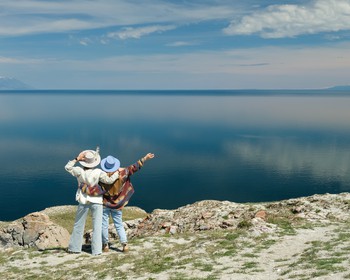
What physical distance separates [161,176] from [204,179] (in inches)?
580

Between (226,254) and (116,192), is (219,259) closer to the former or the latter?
(226,254)

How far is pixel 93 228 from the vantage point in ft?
61.2

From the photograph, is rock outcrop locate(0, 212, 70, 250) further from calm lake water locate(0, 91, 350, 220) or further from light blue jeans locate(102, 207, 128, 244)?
calm lake water locate(0, 91, 350, 220)

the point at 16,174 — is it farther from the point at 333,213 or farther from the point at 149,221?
the point at 333,213

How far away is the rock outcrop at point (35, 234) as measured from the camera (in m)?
29.2

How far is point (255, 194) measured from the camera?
102 metres

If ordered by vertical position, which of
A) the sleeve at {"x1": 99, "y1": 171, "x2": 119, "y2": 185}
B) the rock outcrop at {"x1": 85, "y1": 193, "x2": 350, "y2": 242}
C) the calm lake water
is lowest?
the calm lake water

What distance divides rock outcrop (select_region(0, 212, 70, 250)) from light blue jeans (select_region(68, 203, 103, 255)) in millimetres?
10084

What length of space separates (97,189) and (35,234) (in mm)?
16901

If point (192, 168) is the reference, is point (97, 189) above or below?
above

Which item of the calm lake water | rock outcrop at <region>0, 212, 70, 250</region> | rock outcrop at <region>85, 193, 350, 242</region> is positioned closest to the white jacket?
rock outcrop at <region>85, 193, 350, 242</region>

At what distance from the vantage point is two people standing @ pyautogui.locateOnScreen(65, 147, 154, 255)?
58.9 feet

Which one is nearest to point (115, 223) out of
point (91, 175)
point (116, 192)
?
point (116, 192)

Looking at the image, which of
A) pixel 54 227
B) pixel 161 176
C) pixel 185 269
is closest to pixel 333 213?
pixel 185 269
